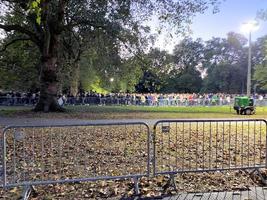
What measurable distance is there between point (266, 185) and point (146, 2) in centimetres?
2275

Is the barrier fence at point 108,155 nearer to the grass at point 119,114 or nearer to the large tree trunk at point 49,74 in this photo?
the grass at point 119,114

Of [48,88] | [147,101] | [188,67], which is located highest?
[188,67]

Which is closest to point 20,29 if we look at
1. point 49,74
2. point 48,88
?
point 49,74

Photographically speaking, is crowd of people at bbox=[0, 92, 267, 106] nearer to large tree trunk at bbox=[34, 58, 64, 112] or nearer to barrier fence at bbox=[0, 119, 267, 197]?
large tree trunk at bbox=[34, 58, 64, 112]

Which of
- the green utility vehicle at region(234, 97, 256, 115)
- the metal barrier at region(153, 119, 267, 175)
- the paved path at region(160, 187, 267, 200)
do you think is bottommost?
the paved path at region(160, 187, 267, 200)

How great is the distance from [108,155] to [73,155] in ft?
3.22

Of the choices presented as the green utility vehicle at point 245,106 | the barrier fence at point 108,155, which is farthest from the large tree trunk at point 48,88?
the barrier fence at point 108,155

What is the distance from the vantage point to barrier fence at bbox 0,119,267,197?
7285 millimetres

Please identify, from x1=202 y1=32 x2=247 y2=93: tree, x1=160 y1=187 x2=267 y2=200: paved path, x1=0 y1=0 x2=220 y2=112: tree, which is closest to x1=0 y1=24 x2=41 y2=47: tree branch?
x1=0 y1=0 x2=220 y2=112: tree

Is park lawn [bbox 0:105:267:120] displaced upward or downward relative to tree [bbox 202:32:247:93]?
downward

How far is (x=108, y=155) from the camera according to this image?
9500mm

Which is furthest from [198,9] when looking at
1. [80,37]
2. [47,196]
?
[47,196]

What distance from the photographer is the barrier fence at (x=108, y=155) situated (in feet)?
23.9

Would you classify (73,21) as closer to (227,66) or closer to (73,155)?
(73,155)
